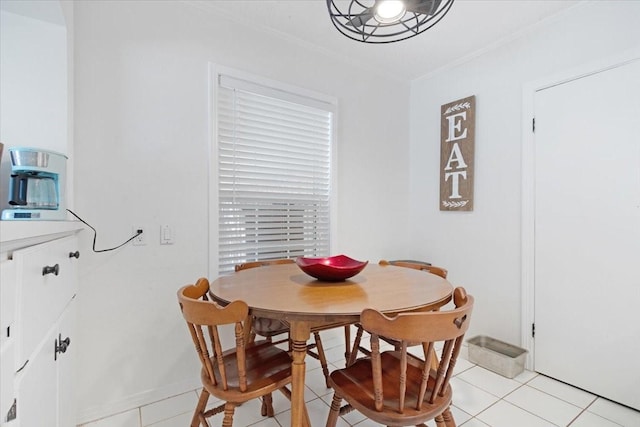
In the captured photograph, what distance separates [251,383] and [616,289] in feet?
7.49

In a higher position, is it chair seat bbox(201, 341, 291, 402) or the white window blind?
the white window blind

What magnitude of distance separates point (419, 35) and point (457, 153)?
3.52 ft

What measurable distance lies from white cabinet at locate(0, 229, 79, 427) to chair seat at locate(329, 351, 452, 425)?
1.02 metres

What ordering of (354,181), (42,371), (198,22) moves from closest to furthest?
(42,371) → (198,22) → (354,181)

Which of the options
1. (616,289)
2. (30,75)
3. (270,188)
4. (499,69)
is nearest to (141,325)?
(270,188)

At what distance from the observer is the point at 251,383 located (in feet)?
4.24

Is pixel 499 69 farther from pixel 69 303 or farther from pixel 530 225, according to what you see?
pixel 69 303

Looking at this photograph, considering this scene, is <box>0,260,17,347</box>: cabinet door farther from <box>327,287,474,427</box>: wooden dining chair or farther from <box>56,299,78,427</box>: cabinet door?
<box>327,287,474,427</box>: wooden dining chair

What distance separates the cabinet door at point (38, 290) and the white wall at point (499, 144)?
2.86m

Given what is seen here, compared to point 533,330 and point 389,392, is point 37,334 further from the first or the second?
point 533,330

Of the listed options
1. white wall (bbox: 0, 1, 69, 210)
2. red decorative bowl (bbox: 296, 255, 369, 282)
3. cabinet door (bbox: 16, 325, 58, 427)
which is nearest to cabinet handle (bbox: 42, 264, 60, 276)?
cabinet door (bbox: 16, 325, 58, 427)

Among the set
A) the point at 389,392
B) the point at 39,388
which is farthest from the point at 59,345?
the point at 389,392

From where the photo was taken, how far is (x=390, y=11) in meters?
1.43

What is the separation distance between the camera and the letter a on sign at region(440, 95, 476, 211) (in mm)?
2787
